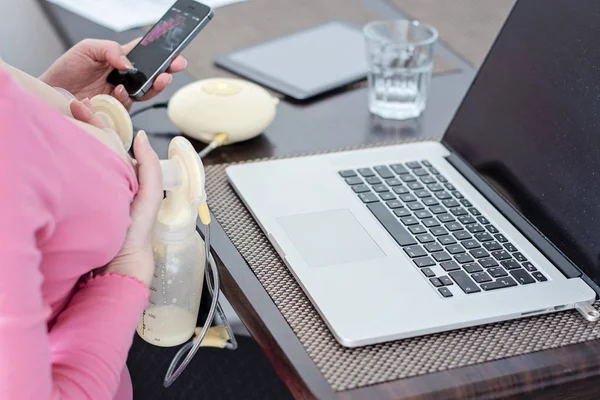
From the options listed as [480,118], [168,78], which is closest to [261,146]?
[168,78]

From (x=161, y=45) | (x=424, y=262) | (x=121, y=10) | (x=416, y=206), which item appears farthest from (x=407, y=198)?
(x=121, y=10)

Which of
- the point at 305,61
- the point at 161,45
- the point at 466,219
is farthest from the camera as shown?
the point at 305,61

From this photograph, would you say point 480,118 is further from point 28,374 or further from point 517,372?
point 28,374

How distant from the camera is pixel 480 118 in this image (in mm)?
880

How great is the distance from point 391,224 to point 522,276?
13 cm

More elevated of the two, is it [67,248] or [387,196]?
[67,248]

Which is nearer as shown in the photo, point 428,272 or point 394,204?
point 428,272

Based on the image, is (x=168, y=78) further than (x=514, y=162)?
Yes

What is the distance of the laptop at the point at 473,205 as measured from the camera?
0.67 metres

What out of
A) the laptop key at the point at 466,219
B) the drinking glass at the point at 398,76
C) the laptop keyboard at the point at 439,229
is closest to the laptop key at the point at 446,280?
the laptop keyboard at the point at 439,229

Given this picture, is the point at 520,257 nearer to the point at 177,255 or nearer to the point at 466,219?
the point at 466,219

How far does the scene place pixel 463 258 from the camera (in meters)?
0.72

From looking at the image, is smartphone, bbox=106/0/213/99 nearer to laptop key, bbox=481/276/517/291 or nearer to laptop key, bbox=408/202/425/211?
laptop key, bbox=408/202/425/211

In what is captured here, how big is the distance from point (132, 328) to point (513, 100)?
46cm
